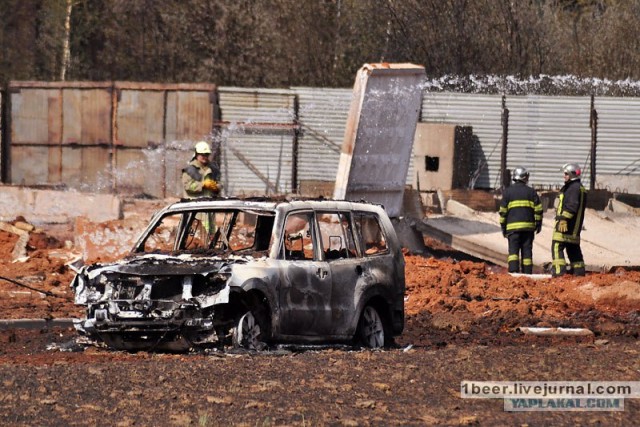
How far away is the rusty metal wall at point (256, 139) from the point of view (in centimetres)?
3394

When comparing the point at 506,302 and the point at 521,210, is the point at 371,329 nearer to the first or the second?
the point at 506,302

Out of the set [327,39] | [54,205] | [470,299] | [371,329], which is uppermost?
[327,39]

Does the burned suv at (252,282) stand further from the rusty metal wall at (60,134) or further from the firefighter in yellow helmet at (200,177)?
the rusty metal wall at (60,134)

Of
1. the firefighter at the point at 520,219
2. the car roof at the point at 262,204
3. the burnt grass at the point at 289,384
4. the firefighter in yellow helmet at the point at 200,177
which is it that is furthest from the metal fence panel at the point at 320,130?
the burnt grass at the point at 289,384

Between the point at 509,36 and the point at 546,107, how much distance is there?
7127mm

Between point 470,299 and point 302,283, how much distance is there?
585 centimetres

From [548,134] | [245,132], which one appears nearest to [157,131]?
[245,132]

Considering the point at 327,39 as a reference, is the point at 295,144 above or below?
below

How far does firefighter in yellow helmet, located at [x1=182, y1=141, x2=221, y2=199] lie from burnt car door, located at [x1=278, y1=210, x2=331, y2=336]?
15.6 feet

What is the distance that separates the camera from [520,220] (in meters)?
20.0

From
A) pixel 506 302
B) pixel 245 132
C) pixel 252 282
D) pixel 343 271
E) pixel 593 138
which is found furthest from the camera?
pixel 245 132

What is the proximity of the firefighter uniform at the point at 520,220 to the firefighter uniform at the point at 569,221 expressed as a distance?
1.44 ft

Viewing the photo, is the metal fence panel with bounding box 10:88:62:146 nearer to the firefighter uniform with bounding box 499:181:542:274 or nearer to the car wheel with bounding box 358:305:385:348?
the firefighter uniform with bounding box 499:181:542:274

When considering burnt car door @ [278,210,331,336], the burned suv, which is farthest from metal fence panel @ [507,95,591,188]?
burnt car door @ [278,210,331,336]
